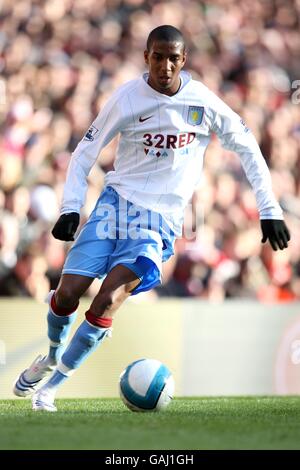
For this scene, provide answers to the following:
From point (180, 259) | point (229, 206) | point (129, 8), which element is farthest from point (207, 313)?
point (129, 8)

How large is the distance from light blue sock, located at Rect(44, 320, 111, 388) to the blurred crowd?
2.84m

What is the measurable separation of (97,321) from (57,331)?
443 millimetres

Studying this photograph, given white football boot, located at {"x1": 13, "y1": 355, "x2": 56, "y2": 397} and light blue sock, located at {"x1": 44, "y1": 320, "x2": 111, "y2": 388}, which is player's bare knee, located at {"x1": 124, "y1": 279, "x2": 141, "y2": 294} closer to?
light blue sock, located at {"x1": 44, "y1": 320, "x2": 111, "y2": 388}

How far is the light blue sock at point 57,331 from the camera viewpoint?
6.34 metres

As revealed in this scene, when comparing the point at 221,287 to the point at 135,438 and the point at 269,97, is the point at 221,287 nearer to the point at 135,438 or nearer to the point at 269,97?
the point at 269,97

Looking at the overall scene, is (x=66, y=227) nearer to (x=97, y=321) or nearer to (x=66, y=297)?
(x=66, y=297)

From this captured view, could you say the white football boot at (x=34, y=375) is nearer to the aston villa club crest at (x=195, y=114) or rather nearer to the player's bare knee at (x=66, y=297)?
the player's bare knee at (x=66, y=297)

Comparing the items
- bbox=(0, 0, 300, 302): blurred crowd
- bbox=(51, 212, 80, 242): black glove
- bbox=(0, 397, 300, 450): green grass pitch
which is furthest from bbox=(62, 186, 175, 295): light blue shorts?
bbox=(0, 0, 300, 302): blurred crowd

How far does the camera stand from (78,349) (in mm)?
6160

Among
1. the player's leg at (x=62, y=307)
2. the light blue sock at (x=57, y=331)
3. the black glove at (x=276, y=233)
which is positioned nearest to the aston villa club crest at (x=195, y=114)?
the black glove at (x=276, y=233)

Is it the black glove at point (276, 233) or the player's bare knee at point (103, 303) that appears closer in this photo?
the player's bare knee at point (103, 303)

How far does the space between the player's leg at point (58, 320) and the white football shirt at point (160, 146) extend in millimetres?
433

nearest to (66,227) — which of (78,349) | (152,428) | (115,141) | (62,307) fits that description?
(62,307)

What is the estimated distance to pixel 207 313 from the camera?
29.3 feet
